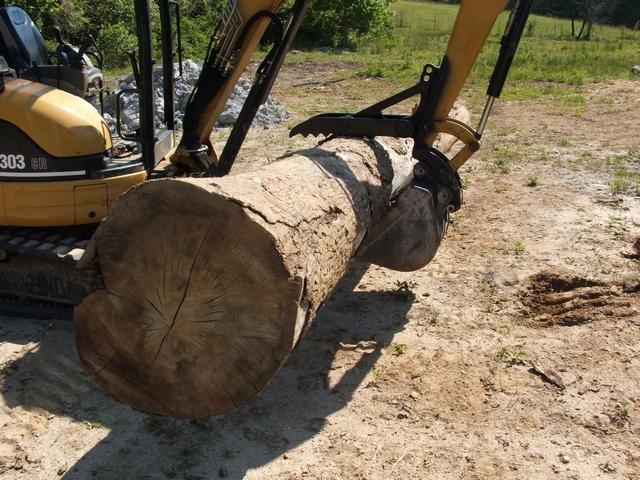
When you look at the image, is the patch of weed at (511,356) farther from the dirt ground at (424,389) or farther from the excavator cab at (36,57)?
the excavator cab at (36,57)

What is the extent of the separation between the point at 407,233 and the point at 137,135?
90.8 inches

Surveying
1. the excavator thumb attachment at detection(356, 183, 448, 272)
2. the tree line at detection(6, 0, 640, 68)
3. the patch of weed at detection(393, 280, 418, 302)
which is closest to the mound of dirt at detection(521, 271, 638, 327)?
the patch of weed at detection(393, 280, 418, 302)

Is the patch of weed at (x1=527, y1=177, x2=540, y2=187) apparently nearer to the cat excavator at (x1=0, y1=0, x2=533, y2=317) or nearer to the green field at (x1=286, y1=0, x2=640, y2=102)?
the cat excavator at (x1=0, y1=0, x2=533, y2=317)

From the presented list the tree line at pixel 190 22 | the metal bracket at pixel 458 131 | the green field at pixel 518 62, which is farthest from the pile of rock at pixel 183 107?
the metal bracket at pixel 458 131

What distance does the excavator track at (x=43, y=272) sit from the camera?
484cm

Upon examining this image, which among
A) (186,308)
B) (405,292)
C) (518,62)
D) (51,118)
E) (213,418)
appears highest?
(51,118)

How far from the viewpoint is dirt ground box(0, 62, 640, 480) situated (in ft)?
11.9

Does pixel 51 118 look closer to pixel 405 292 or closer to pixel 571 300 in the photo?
A: pixel 405 292

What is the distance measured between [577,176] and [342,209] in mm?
5565

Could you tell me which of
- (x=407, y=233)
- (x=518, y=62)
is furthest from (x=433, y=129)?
(x=518, y=62)

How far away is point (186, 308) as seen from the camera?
3.21m

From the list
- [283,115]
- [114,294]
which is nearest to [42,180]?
[114,294]

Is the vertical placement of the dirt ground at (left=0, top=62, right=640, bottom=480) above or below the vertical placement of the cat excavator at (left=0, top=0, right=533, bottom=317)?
below

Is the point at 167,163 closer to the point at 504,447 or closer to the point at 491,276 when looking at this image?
the point at 491,276
